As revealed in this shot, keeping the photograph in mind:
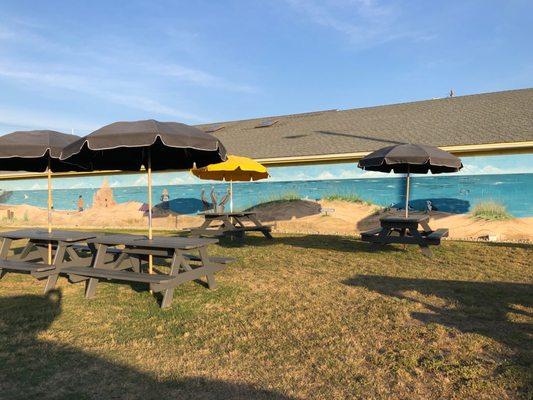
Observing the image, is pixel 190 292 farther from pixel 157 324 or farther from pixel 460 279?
pixel 460 279

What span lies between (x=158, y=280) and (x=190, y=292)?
0.99m

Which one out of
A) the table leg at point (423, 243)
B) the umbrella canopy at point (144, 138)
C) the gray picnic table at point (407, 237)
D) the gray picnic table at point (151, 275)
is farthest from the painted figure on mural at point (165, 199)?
the table leg at point (423, 243)

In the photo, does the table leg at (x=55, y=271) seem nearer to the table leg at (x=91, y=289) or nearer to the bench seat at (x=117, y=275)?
the bench seat at (x=117, y=275)

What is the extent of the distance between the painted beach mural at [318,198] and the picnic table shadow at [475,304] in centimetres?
634

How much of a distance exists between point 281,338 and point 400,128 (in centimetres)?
1269

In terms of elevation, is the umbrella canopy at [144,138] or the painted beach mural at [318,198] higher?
the umbrella canopy at [144,138]

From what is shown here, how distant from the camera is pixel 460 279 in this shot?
Answer: 637 centimetres

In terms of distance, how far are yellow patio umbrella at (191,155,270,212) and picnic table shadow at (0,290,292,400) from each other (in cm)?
533

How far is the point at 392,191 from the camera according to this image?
42.2ft

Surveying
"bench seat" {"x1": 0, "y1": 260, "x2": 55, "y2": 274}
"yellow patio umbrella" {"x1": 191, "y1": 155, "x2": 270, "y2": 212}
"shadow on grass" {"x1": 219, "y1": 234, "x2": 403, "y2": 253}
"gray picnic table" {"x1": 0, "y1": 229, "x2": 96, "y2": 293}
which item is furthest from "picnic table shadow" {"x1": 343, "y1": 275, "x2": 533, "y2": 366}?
"bench seat" {"x1": 0, "y1": 260, "x2": 55, "y2": 274}

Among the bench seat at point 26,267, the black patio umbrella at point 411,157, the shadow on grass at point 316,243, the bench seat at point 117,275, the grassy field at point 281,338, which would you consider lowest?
the shadow on grass at point 316,243

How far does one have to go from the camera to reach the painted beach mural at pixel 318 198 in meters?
11.5

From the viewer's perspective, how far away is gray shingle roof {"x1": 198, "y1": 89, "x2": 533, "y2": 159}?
1261 cm

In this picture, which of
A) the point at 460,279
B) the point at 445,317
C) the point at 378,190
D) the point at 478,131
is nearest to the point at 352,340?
the point at 445,317
